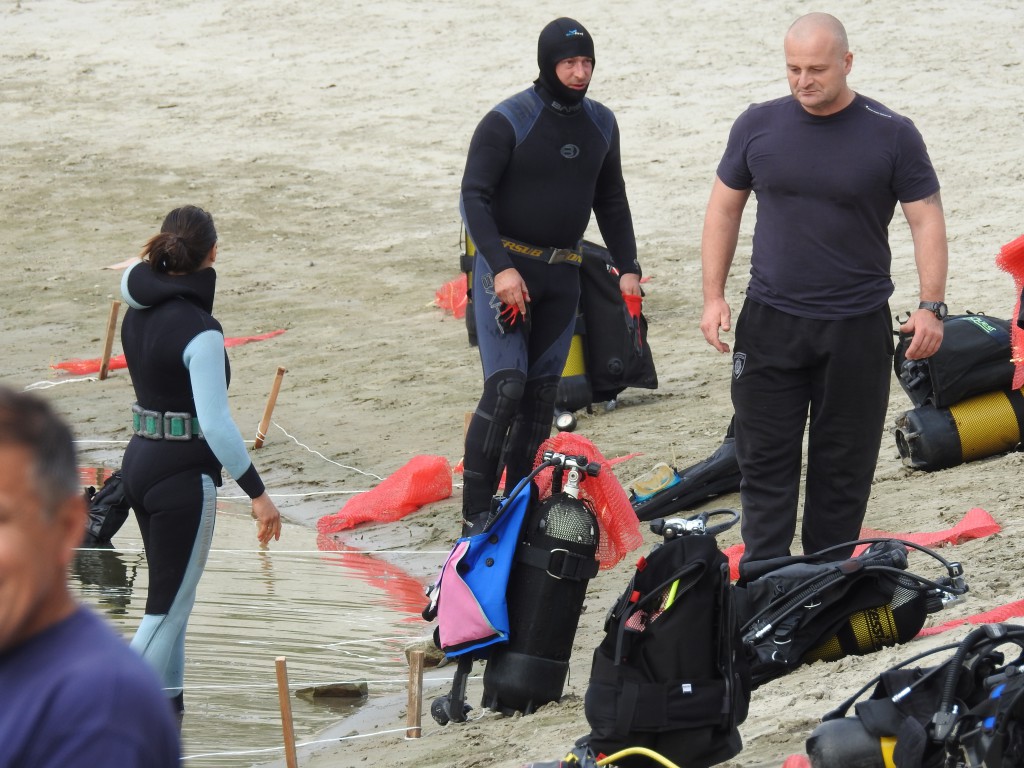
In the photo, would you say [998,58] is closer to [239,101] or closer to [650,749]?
[239,101]

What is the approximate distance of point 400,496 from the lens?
8359mm

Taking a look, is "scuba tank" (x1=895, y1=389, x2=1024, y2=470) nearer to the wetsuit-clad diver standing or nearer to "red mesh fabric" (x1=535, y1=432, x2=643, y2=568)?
the wetsuit-clad diver standing

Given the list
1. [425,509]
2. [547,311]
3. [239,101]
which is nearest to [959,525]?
[547,311]

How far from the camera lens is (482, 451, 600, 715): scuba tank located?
16.0 ft

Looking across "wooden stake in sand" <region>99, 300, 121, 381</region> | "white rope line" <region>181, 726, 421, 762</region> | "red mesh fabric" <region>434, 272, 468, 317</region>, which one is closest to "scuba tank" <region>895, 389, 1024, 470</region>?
"white rope line" <region>181, 726, 421, 762</region>

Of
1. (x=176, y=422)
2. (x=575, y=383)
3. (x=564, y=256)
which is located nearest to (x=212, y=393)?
(x=176, y=422)

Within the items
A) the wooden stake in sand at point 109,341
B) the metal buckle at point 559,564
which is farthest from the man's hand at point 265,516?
the wooden stake in sand at point 109,341

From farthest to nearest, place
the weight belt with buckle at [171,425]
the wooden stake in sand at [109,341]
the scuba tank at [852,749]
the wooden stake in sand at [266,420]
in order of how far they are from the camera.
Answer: the wooden stake in sand at [109,341] < the wooden stake in sand at [266,420] < the weight belt with buckle at [171,425] < the scuba tank at [852,749]

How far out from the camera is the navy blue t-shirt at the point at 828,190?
190 inches

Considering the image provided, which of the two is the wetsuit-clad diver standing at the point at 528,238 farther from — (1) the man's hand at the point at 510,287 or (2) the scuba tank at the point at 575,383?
(2) the scuba tank at the point at 575,383

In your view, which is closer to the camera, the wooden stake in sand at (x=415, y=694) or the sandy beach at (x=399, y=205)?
the wooden stake in sand at (x=415, y=694)

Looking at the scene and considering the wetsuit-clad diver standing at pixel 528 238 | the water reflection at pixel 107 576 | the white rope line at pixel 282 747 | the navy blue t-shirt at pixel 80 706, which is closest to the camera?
the navy blue t-shirt at pixel 80 706

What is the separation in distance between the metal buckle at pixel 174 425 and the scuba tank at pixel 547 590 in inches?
42.7

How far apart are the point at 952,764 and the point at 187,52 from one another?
1734 cm
